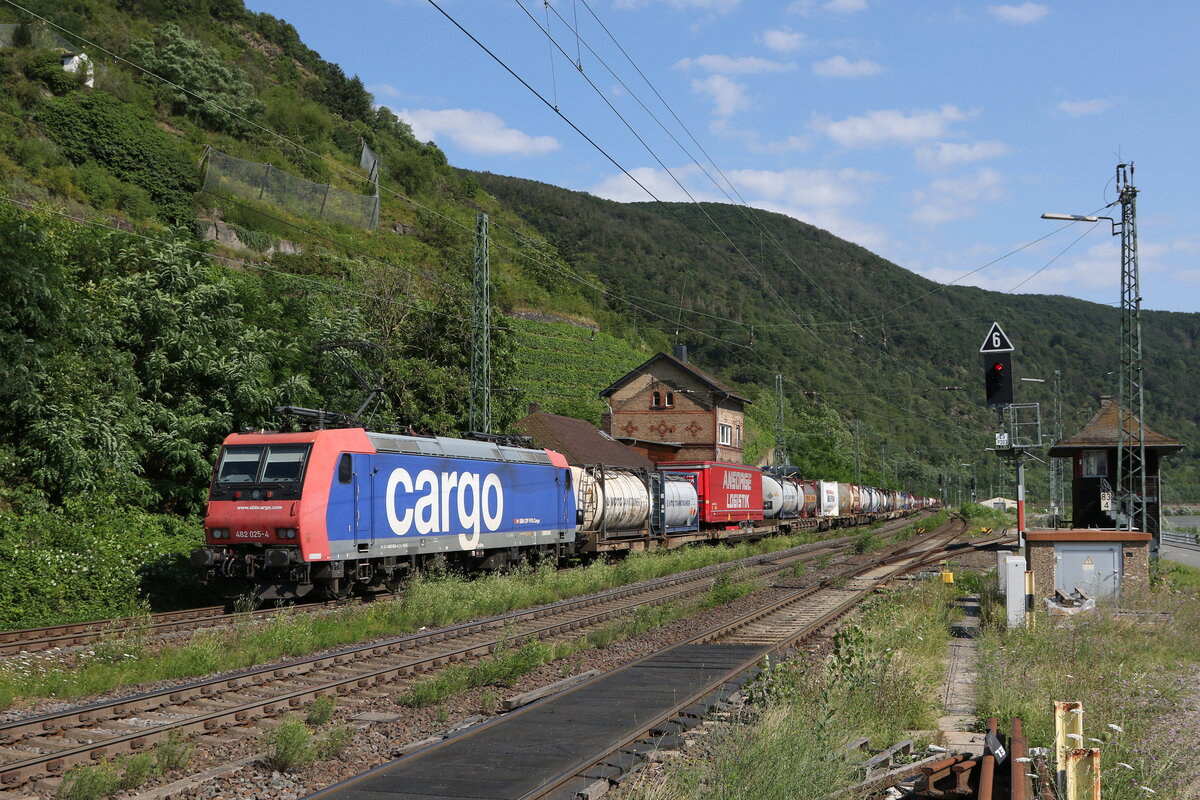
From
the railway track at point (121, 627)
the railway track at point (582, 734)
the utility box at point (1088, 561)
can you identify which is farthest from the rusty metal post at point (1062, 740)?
the railway track at point (121, 627)

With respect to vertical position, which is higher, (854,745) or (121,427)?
(121,427)

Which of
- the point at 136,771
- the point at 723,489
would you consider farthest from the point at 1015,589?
the point at 723,489

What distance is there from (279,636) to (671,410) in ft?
176

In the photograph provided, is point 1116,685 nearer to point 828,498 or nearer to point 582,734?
point 582,734

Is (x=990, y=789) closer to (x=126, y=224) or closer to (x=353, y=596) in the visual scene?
(x=353, y=596)

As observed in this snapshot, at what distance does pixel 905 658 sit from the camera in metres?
11.8

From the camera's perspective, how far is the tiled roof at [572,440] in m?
42.6

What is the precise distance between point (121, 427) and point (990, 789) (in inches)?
861

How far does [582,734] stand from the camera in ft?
29.0

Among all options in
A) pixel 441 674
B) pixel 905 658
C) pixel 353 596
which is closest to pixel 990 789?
pixel 905 658

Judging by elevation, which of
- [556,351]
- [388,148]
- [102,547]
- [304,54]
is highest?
[304,54]

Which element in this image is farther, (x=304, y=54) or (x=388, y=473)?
(x=304, y=54)

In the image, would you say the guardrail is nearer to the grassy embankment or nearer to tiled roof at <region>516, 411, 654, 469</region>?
tiled roof at <region>516, 411, 654, 469</region>

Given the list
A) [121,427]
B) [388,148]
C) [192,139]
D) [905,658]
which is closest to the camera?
[905,658]
